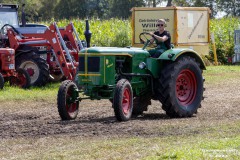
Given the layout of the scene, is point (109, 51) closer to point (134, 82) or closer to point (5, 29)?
Result: point (134, 82)

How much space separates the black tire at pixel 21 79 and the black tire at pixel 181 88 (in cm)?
650

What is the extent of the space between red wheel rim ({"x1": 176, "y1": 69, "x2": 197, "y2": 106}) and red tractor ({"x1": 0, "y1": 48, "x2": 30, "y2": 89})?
6479 mm

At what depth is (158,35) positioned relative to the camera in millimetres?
13109

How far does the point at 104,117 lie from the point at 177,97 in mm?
1399

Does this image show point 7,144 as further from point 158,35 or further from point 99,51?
point 158,35

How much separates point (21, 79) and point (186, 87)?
22.4 ft

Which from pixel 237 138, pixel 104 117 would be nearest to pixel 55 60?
pixel 104 117

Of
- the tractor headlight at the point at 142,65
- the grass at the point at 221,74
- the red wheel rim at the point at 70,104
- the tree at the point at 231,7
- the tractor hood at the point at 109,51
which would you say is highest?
the tree at the point at 231,7

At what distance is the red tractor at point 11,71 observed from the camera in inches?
741

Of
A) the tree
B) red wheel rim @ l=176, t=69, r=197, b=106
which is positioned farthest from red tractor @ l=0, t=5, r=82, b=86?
the tree

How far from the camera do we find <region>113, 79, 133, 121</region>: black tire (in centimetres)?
1184

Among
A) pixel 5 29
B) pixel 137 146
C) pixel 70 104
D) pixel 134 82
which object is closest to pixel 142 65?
pixel 134 82

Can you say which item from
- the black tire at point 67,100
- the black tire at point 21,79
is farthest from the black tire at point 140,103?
the black tire at point 21,79

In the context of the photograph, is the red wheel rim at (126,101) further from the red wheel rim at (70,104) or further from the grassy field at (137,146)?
the grassy field at (137,146)
